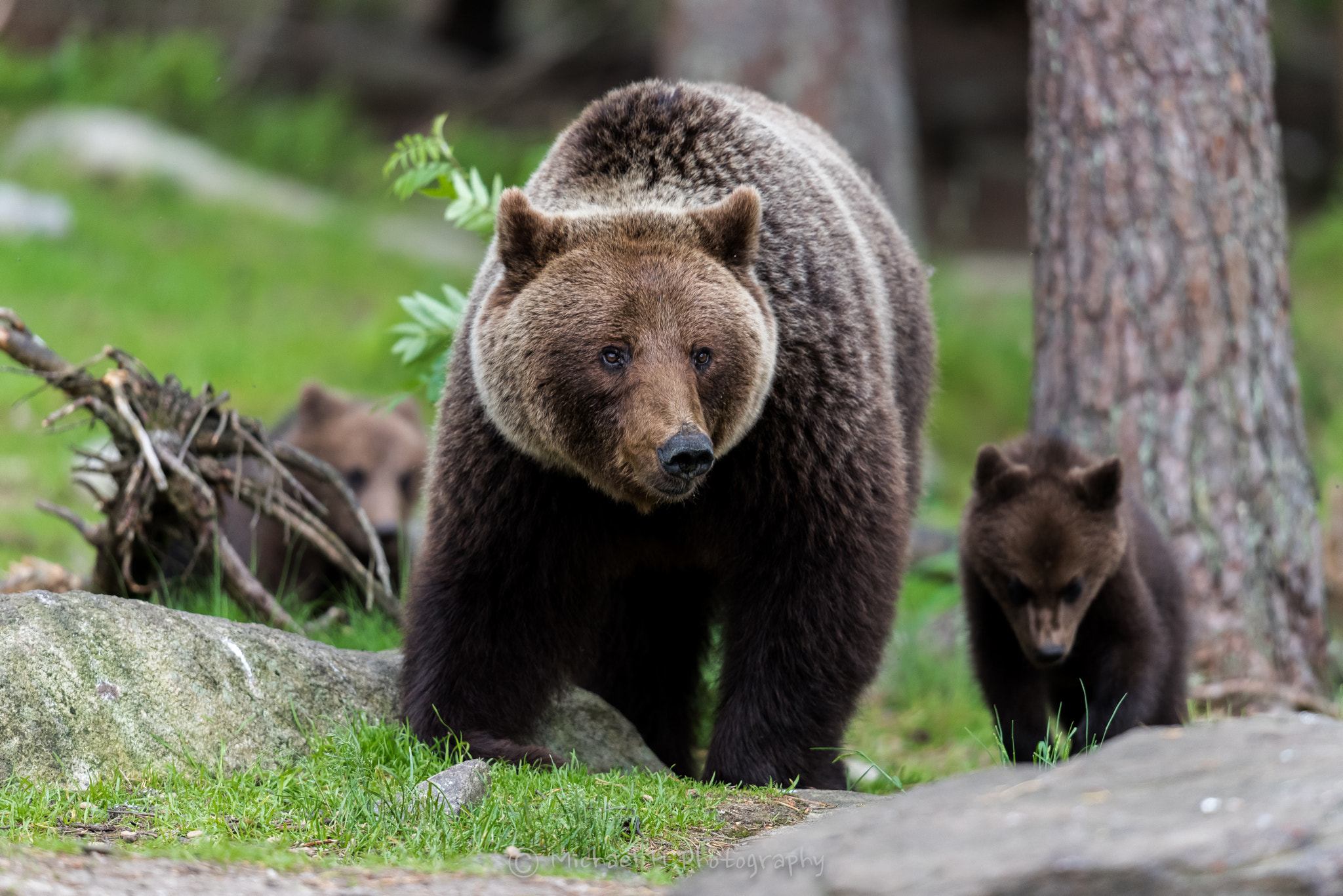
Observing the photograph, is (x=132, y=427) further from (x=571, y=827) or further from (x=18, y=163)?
(x=18, y=163)

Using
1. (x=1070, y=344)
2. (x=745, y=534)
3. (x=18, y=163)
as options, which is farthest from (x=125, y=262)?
(x=745, y=534)

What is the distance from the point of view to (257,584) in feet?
18.3

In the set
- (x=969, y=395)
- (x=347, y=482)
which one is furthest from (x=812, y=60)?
→ (x=347, y=482)

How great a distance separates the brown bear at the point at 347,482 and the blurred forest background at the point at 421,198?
97 centimetres

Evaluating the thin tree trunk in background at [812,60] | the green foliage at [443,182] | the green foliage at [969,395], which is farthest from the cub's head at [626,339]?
the thin tree trunk in background at [812,60]

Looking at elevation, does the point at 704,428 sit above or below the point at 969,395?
above

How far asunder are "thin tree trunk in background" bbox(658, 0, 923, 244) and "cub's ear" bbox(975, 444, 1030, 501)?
7122 mm

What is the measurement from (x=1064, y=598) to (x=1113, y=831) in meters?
3.06

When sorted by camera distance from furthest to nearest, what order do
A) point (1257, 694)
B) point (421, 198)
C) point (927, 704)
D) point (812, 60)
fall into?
point (421, 198)
point (812, 60)
point (927, 704)
point (1257, 694)

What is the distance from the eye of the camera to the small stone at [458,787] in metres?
3.79

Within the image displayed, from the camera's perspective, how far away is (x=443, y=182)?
585 cm

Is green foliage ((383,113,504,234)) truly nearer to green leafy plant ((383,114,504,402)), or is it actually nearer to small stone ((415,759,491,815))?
green leafy plant ((383,114,504,402))

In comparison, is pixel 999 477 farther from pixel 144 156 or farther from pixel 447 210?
pixel 144 156

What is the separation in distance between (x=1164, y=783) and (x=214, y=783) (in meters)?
2.64
